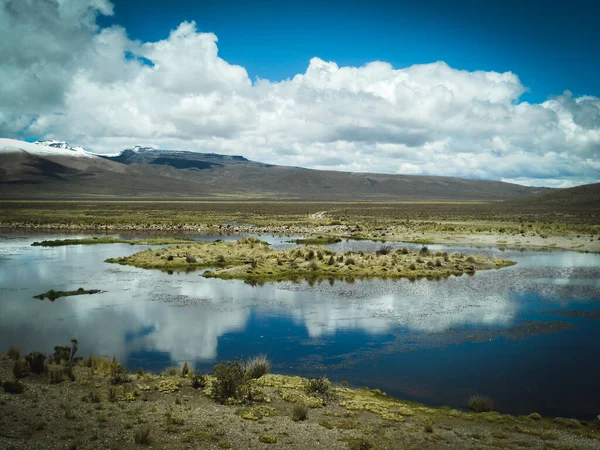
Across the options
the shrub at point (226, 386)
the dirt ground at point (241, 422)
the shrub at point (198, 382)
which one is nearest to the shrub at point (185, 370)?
the dirt ground at point (241, 422)

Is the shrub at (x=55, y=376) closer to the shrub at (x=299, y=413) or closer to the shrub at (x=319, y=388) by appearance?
the shrub at (x=299, y=413)

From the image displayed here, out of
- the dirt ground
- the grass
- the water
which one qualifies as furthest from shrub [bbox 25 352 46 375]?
the grass

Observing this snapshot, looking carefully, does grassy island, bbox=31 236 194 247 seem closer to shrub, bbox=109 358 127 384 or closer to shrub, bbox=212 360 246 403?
shrub, bbox=109 358 127 384

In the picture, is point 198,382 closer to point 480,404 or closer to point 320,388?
point 320,388

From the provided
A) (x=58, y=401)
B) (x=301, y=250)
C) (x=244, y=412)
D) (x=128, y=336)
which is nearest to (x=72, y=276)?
(x=128, y=336)

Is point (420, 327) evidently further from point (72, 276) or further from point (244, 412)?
point (72, 276)

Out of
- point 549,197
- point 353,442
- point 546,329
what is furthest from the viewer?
point 549,197
